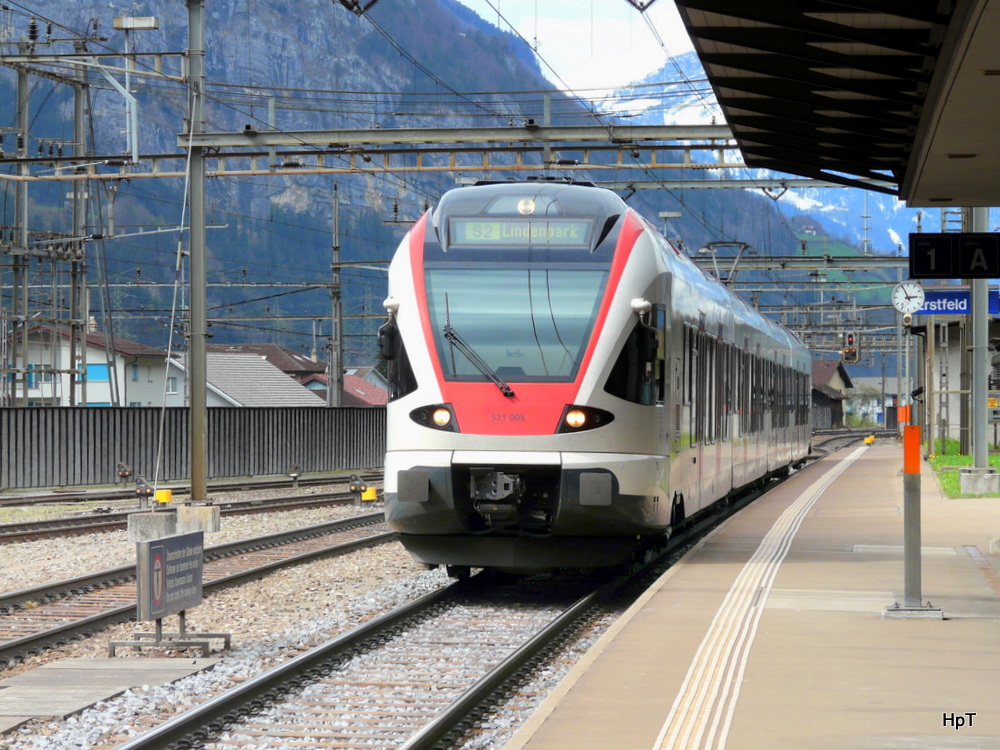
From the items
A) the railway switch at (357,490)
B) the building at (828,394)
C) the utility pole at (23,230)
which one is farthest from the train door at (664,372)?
the building at (828,394)

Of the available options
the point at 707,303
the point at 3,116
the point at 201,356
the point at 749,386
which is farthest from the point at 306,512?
the point at 3,116

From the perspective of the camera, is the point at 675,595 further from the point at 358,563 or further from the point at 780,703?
the point at 358,563

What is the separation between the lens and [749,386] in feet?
70.6

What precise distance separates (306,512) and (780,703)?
1734 centimetres

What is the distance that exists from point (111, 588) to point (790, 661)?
7.61 metres

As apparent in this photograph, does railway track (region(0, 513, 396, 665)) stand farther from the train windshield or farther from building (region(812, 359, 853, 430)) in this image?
building (region(812, 359, 853, 430))

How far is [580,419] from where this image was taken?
38.9 feet

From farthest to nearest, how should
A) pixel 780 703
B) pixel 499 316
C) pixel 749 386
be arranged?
pixel 749 386
pixel 499 316
pixel 780 703

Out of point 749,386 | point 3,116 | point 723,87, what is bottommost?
point 749,386

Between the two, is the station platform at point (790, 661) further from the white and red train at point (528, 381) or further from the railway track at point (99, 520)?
the railway track at point (99, 520)

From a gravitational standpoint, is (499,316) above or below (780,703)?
above

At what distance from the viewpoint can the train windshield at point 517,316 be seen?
39.3 feet

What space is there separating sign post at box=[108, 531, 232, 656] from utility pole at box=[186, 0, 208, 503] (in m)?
13.4

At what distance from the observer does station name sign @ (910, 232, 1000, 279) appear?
40.3 ft
